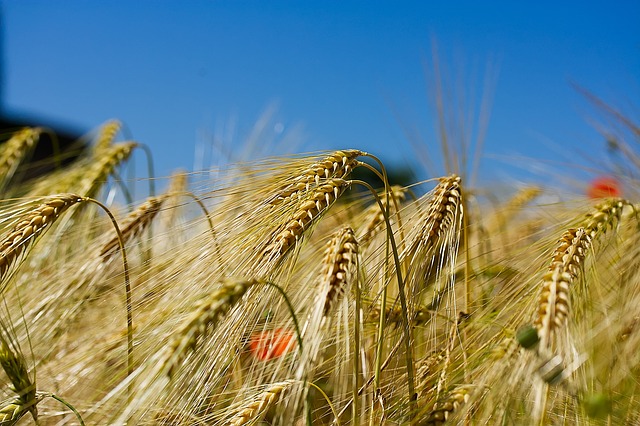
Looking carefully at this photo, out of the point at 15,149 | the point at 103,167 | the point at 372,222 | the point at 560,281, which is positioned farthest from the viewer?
the point at 15,149

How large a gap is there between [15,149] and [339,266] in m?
1.27

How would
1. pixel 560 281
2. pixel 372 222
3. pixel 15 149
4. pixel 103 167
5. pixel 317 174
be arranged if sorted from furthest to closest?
pixel 15 149, pixel 103 167, pixel 372 222, pixel 317 174, pixel 560 281

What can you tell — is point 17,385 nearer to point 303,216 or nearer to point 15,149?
point 303,216

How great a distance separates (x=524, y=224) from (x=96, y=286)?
3.06 ft

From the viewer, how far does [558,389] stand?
776mm

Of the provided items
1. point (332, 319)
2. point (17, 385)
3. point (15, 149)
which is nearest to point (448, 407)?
point (332, 319)

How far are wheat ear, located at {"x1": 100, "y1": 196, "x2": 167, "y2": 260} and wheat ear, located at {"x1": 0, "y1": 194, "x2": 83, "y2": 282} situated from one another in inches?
9.4

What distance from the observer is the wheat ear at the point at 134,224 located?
3.80 feet

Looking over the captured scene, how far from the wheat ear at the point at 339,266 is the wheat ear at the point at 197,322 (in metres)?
0.13

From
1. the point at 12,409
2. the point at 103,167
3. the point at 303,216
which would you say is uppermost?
the point at 303,216

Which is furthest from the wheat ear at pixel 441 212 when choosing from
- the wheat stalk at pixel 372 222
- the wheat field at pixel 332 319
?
the wheat stalk at pixel 372 222

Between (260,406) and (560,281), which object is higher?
(560,281)

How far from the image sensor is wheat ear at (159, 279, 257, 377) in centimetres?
56

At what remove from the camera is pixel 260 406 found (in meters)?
0.75
